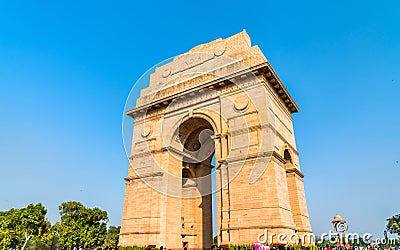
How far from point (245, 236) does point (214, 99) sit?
30.7ft

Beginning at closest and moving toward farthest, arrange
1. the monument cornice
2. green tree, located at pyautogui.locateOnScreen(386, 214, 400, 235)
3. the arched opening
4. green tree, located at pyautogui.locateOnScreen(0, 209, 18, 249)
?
the monument cornice < the arched opening < green tree, located at pyautogui.locateOnScreen(0, 209, 18, 249) < green tree, located at pyautogui.locateOnScreen(386, 214, 400, 235)

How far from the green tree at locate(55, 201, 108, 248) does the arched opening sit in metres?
20.0

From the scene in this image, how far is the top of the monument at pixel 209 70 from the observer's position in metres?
18.4

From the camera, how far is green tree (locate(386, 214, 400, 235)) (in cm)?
5259

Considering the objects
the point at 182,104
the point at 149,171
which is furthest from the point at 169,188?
the point at 182,104

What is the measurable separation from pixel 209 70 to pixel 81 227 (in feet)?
95.5

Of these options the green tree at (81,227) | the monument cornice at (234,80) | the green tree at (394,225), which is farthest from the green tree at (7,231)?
the green tree at (394,225)

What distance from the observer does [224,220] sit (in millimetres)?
16000

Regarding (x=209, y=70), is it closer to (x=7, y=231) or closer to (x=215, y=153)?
(x=215, y=153)

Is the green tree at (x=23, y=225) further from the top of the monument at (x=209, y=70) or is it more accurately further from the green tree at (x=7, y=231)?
the top of the monument at (x=209, y=70)

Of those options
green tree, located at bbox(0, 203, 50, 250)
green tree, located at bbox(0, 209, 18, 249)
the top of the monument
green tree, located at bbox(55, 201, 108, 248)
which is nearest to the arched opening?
the top of the monument

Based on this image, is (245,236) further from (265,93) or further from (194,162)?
(194,162)

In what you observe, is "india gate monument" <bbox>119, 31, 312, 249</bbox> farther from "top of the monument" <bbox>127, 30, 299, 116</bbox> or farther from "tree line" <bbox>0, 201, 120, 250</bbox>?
"tree line" <bbox>0, 201, 120, 250</bbox>

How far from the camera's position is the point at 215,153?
18.5 m
